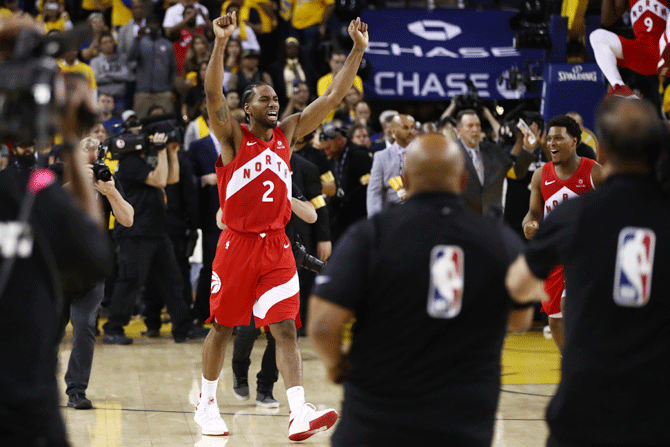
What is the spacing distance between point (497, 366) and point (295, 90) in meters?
9.47

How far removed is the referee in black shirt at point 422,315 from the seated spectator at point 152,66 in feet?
33.1

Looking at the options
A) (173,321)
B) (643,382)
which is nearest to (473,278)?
(643,382)

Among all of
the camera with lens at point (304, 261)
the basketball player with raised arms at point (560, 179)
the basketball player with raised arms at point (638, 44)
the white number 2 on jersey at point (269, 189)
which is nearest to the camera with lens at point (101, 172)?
the white number 2 on jersey at point (269, 189)

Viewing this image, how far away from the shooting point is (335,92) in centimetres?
554

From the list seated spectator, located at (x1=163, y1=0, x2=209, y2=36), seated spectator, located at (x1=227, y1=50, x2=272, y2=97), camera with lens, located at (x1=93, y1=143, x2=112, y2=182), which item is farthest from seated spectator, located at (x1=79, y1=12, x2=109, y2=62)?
camera with lens, located at (x1=93, y1=143, x2=112, y2=182)

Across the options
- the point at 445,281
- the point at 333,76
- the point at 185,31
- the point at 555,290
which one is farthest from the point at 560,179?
the point at 185,31

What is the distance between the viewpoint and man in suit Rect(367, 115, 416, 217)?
919 cm

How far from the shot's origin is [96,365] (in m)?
8.05

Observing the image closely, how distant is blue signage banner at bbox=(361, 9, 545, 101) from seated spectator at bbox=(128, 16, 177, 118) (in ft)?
9.85

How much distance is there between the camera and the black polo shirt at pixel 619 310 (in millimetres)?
2684

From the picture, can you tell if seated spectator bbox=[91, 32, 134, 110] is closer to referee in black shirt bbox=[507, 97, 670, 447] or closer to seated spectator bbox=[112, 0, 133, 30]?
seated spectator bbox=[112, 0, 133, 30]

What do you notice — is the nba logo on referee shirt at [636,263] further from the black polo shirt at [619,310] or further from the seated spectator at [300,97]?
the seated spectator at [300,97]

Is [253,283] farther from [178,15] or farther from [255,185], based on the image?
[178,15]

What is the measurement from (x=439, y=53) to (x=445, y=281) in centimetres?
1113
